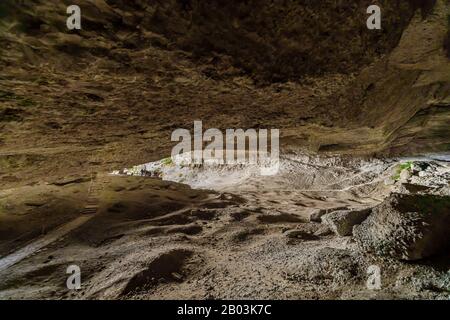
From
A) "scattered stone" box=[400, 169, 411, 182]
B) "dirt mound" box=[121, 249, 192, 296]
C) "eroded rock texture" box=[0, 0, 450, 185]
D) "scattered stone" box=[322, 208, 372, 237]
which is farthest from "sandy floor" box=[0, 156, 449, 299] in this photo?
"eroded rock texture" box=[0, 0, 450, 185]

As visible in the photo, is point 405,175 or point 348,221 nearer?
point 348,221

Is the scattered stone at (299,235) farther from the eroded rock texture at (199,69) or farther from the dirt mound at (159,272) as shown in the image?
the eroded rock texture at (199,69)

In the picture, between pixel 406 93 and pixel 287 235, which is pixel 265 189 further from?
pixel 406 93

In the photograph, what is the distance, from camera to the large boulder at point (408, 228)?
1.88m

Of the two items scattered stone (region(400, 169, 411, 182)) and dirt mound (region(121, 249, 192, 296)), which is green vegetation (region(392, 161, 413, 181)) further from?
dirt mound (region(121, 249, 192, 296))

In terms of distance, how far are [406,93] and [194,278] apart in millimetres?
2651

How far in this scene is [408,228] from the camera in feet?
6.44

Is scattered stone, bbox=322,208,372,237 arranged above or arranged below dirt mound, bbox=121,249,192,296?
above

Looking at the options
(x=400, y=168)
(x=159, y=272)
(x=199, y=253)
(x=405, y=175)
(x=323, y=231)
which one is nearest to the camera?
(x=159, y=272)

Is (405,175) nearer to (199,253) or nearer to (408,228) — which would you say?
(408,228)

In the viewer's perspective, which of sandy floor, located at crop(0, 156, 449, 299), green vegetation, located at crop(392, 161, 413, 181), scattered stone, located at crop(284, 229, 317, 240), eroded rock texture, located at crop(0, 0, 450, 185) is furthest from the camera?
green vegetation, located at crop(392, 161, 413, 181)

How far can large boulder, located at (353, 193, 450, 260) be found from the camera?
6.18ft

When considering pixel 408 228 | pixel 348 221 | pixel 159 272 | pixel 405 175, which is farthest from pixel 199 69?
pixel 405 175

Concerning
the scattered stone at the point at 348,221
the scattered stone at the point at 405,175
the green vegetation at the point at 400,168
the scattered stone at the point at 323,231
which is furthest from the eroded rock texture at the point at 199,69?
the green vegetation at the point at 400,168
